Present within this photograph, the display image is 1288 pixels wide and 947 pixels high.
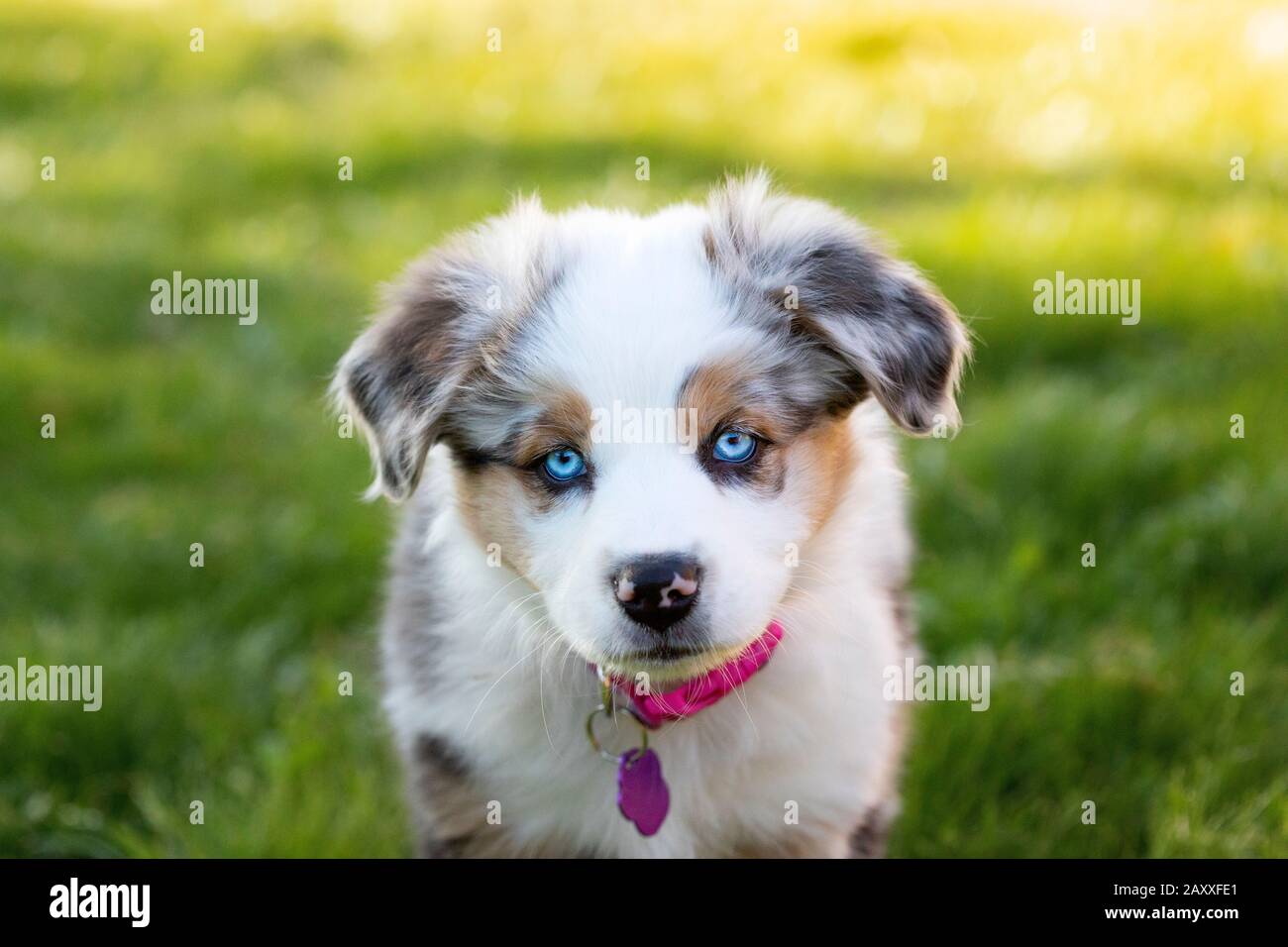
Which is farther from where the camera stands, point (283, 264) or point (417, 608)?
point (283, 264)

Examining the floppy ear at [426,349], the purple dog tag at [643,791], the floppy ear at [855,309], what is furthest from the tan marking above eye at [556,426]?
the purple dog tag at [643,791]

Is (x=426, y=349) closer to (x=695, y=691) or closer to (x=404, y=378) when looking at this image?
(x=404, y=378)

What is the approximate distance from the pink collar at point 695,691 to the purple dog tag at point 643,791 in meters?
0.07

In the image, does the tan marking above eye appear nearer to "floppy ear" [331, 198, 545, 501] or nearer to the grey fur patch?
"floppy ear" [331, 198, 545, 501]

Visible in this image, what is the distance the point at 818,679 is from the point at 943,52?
18.1 feet

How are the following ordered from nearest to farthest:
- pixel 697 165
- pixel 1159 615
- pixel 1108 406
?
pixel 1159 615, pixel 1108 406, pixel 697 165

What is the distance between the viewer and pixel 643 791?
290 cm

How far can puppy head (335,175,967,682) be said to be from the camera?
2.52 meters

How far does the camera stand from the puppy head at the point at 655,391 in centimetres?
252

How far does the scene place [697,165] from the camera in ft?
22.7

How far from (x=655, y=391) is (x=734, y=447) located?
20 cm
